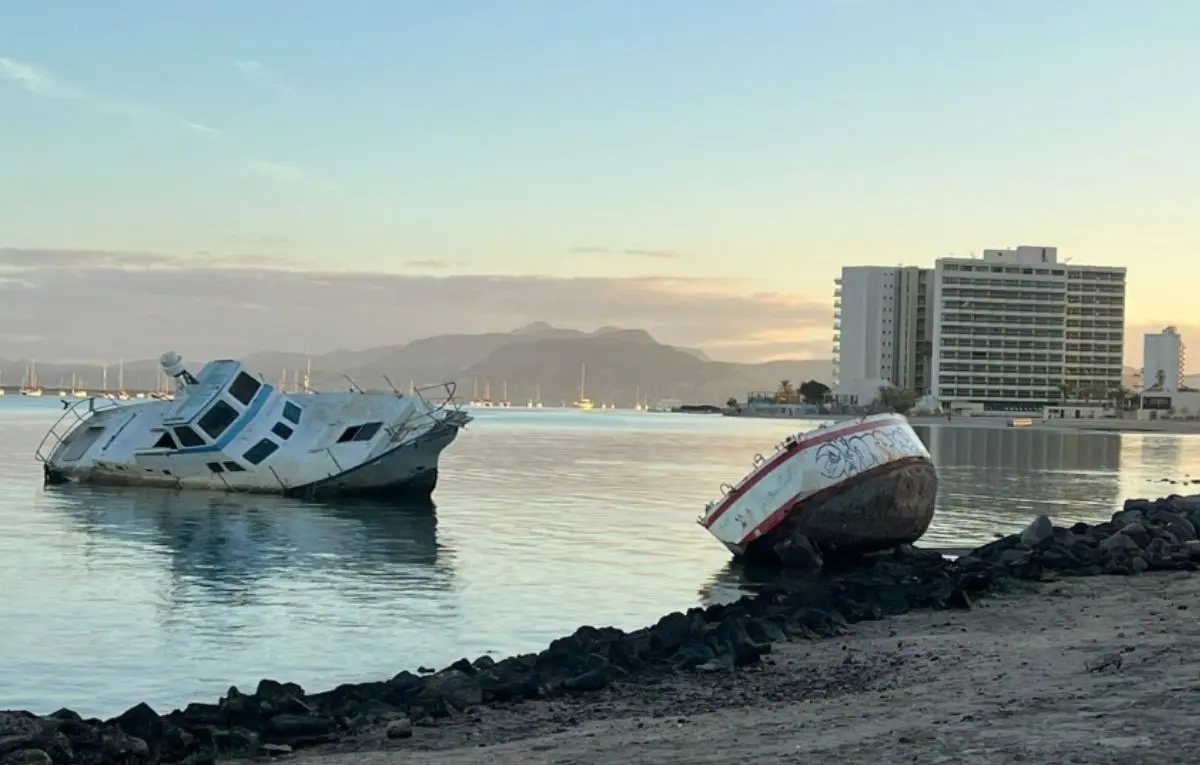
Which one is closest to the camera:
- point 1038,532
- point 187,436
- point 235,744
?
point 235,744

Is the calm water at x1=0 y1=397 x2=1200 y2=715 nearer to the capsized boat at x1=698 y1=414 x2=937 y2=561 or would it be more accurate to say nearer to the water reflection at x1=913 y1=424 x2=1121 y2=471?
the capsized boat at x1=698 y1=414 x2=937 y2=561

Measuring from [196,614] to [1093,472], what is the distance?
178 feet

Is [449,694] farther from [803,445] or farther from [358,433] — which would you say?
[358,433]

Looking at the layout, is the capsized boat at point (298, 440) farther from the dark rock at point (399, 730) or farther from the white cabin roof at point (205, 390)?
the dark rock at point (399, 730)

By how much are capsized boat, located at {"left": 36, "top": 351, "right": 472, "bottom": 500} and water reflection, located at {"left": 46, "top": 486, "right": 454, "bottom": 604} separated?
89 cm

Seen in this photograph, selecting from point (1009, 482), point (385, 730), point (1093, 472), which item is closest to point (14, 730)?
point (385, 730)

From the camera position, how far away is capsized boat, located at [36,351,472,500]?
1629 inches

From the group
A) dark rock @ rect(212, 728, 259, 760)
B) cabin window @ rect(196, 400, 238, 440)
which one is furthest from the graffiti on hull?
cabin window @ rect(196, 400, 238, 440)

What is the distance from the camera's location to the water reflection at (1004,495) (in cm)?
3000

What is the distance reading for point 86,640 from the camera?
17969 mm

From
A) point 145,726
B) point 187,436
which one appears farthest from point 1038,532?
point 187,436

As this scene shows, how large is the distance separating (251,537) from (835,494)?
14.1m

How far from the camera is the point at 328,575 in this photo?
25.0 m

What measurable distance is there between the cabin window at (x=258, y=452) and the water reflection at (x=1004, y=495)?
1963 centimetres
